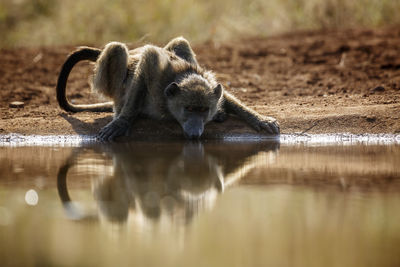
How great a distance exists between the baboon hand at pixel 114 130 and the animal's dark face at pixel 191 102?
48 centimetres

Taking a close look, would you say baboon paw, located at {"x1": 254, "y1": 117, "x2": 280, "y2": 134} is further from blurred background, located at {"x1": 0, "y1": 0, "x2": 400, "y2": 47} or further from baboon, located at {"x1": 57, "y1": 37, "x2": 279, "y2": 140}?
blurred background, located at {"x1": 0, "y1": 0, "x2": 400, "y2": 47}

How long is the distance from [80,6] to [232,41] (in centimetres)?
330

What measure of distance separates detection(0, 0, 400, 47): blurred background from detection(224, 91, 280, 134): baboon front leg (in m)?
5.89

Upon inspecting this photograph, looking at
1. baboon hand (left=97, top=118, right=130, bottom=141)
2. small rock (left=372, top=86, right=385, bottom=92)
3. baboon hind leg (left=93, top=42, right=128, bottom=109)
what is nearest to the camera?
baboon hand (left=97, top=118, right=130, bottom=141)

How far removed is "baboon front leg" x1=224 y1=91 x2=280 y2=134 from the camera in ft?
21.7

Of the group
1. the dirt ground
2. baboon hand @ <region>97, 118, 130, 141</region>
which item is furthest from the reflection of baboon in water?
the dirt ground

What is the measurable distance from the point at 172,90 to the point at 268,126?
1.01m

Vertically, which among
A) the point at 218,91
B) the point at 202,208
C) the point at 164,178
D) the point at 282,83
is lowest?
the point at 202,208

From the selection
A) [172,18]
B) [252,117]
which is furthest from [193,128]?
[172,18]

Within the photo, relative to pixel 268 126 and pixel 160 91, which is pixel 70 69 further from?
pixel 268 126

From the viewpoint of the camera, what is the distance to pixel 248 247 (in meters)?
2.90

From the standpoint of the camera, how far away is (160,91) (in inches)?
264

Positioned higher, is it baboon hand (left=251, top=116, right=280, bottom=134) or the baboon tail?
the baboon tail

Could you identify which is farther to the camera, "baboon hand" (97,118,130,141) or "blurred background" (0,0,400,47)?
"blurred background" (0,0,400,47)
